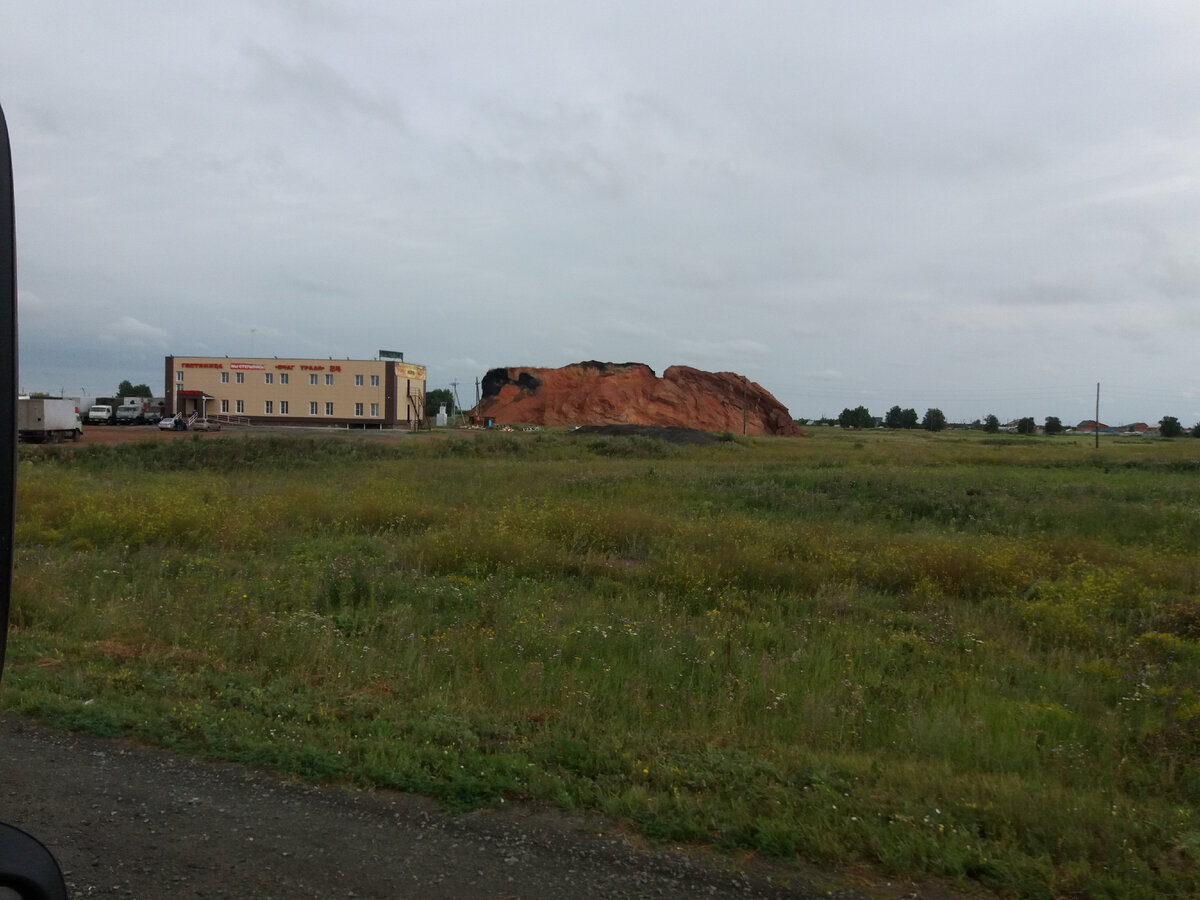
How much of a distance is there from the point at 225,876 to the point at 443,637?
391cm

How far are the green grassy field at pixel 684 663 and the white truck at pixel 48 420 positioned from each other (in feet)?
79.9

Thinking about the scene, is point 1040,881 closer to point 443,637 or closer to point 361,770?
point 361,770

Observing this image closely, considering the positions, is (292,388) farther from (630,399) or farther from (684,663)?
(684,663)

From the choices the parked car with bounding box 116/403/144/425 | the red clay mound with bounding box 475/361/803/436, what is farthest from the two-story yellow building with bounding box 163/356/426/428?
the red clay mound with bounding box 475/361/803/436

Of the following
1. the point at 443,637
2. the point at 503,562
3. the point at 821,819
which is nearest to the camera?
the point at 821,819

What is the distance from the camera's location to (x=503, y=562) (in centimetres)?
1078

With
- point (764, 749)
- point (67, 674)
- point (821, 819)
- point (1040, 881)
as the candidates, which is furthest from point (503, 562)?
point (1040, 881)

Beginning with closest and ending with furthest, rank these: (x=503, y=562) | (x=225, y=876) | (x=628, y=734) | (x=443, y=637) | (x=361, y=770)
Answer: (x=225, y=876)
(x=361, y=770)
(x=628, y=734)
(x=443, y=637)
(x=503, y=562)

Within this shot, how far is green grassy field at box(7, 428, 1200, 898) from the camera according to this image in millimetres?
4133

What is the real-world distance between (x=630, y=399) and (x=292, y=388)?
26772mm

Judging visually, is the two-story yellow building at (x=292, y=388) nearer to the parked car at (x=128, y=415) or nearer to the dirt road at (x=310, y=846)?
the parked car at (x=128, y=415)

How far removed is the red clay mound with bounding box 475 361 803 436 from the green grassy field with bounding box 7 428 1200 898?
52.9m

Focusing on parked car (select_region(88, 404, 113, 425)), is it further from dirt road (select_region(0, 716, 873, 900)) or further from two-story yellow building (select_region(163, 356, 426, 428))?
dirt road (select_region(0, 716, 873, 900))

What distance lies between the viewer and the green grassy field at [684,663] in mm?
4133
